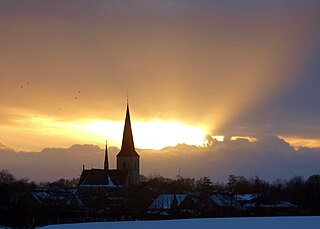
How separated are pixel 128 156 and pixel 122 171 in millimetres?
3523

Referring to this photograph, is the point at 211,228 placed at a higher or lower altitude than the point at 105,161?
lower

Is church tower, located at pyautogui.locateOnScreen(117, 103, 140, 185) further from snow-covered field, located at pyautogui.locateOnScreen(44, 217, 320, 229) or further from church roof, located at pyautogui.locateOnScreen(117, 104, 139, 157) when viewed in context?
snow-covered field, located at pyautogui.locateOnScreen(44, 217, 320, 229)

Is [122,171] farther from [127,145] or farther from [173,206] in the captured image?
[173,206]

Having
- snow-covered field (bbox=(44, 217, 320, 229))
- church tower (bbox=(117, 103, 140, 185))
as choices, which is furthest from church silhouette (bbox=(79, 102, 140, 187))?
snow-covered field (bbox=(44, 217, 320, 229))

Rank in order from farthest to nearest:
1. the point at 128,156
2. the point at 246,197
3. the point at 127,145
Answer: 1. the point at 128,156
2. the point at 127,145
3. the point at 246,197

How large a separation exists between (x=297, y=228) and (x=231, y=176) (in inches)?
4451

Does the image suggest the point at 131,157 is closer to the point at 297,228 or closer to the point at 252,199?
the point at 252,199

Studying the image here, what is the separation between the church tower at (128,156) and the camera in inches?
5276

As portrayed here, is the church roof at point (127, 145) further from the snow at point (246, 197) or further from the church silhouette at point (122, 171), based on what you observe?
the snow at point (246, 197)

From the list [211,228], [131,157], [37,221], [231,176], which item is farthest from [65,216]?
[231,176]

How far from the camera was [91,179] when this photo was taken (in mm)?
135625

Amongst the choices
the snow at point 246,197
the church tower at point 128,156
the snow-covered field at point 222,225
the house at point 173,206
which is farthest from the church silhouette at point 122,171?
the snow-covered field at point 222,225

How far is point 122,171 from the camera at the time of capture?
136 m

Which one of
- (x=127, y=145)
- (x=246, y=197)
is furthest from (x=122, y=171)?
(x=246, y=197)
